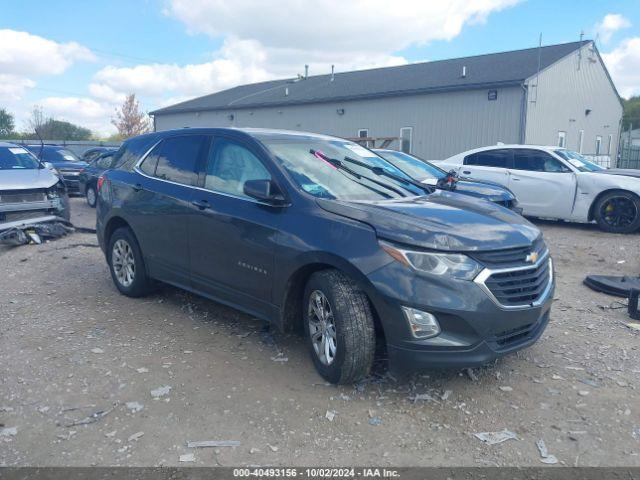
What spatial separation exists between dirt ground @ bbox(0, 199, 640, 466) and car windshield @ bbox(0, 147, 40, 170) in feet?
15.8

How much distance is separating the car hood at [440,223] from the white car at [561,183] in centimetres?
682

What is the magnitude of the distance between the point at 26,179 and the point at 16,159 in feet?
3.62

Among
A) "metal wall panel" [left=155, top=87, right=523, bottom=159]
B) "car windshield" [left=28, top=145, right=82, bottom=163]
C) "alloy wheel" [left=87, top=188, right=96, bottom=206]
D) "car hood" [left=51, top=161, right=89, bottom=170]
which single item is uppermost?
"metal wall panel" [left=155, top=87, right=523, bottom=159]

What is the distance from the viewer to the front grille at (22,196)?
8391 mm

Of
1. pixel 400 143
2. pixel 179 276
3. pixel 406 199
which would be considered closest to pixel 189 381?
pixel 179 276

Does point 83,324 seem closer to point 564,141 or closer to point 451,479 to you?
point 451,479

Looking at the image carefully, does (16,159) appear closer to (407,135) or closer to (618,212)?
(618,212)

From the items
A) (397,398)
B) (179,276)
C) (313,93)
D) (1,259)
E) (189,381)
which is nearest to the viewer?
(397,398)

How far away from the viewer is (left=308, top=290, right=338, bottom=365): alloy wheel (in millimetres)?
3793

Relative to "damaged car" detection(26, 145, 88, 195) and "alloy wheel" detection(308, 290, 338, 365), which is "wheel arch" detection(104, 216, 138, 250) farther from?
"damaged car" detection(26, 145, 88, 195)

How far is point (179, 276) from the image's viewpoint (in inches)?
201

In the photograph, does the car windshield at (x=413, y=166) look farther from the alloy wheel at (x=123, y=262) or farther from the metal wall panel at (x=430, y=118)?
the metal wall panel at (x=430, y=118)

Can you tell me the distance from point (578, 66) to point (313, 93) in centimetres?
1225

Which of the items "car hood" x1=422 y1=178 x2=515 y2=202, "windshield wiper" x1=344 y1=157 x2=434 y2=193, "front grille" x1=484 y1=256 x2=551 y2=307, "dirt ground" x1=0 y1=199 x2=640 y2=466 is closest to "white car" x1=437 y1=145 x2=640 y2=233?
"car hood" x1=422 y1=178 x2=515 y2=202
